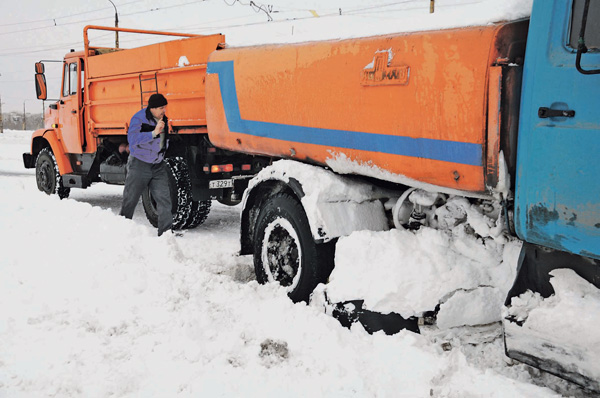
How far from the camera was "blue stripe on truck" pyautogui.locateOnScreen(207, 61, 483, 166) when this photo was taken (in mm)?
3014

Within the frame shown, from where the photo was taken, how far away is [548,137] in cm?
253

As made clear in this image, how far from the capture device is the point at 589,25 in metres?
2.38

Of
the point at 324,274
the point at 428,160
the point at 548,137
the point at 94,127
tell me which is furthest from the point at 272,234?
the point at 94,127

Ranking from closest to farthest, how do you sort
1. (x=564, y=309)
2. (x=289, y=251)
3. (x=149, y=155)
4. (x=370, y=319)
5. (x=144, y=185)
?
(x=564, y=309) < (x=370, y=319) < (x=289, y=251) < (x=149, y=155) < (x=144, y=185)

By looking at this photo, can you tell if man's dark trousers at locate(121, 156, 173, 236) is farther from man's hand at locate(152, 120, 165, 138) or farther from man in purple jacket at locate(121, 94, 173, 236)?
man's hand at locate(152, 120, 165, 138)

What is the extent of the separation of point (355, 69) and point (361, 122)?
0.35 m

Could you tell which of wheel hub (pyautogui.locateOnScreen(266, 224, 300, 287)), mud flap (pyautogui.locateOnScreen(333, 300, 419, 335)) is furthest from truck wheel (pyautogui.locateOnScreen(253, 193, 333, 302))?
mud flap (pyautogui.locateOnScreen(333, 300, 419, 335))

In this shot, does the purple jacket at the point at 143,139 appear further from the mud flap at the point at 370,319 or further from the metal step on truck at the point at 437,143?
the mud flap at the point at 370,319

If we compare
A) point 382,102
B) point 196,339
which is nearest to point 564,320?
point 382,102

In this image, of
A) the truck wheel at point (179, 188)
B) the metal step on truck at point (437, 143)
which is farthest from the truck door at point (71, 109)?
the metal step on truck at point (437, 143)

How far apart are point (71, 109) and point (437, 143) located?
7.52m

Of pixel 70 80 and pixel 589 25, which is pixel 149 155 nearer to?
pixel 70 80

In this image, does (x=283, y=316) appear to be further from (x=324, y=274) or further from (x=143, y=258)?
(x=143, y=258)

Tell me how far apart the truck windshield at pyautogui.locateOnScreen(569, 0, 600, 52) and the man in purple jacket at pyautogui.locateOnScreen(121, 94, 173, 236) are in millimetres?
4692
